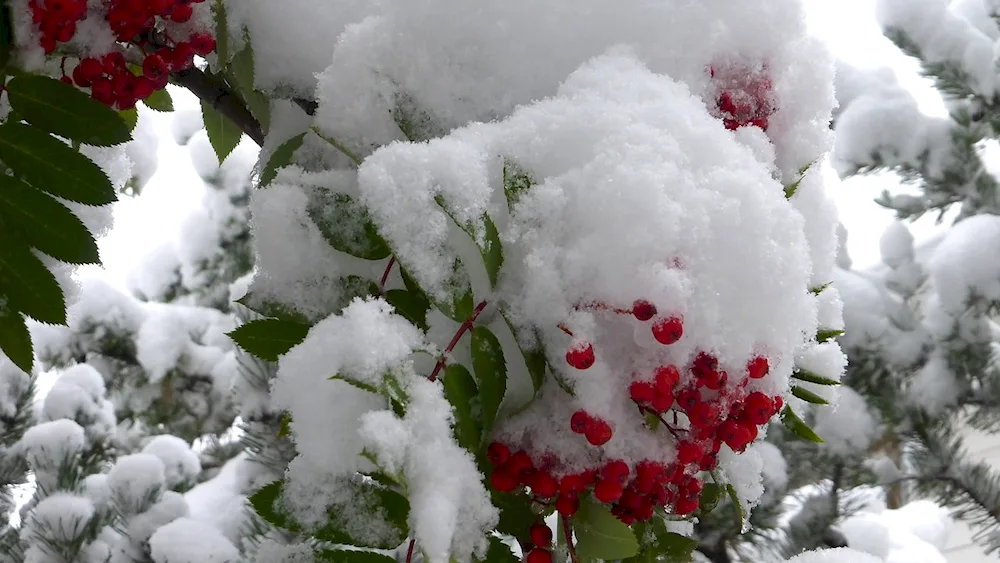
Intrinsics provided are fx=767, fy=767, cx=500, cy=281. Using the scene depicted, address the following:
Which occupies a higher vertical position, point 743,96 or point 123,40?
point 743,96

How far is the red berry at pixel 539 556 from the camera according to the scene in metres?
0.35

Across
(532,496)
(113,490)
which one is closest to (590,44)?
(532,496)

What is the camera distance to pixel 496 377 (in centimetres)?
31

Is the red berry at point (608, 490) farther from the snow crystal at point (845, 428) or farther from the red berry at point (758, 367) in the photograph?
the snow crystal at point (845, 428)

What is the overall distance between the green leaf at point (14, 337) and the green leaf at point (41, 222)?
0.13 ft

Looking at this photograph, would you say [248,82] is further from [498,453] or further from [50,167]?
[498,453]

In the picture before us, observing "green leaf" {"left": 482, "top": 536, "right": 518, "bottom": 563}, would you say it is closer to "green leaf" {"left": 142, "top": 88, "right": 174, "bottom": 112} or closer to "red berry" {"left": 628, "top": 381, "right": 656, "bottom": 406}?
"red berry" {"left": 628, "top": 381, "right": 656, "bottom": 406}

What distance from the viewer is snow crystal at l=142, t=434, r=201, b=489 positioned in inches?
61.7

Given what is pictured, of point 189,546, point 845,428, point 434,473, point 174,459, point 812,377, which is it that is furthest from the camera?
point 174,459

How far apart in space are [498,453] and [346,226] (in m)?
0.12

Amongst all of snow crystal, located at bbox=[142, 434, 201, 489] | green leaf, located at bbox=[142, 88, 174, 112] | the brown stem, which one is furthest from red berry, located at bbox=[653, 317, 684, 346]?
snow crystal, located at bbox=[142, 434, 201, 489]

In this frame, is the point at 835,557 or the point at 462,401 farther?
the point at 835,557

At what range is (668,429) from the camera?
1.09 feet

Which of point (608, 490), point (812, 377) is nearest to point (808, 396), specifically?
point (812, 377)
